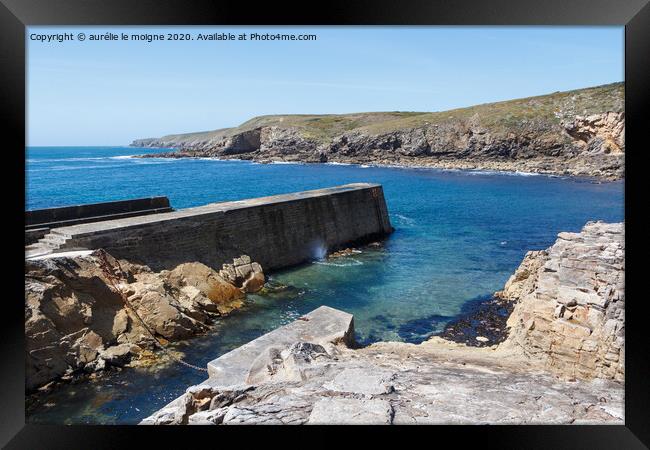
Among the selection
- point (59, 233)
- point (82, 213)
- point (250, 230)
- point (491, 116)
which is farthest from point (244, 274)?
point (491, 116)

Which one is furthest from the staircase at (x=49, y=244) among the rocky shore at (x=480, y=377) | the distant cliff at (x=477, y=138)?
the distant cliff at (x=477, y=138)

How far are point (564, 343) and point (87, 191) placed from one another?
141 feet

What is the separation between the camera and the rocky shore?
5.04m

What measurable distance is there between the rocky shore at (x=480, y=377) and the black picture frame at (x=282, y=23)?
25.5 inches

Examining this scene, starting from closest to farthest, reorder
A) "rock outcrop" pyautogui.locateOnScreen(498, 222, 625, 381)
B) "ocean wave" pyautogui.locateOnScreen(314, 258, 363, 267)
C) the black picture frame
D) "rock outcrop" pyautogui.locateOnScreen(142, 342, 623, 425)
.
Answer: "rock outcrop" pyautogui.locateOnScreen(142, 342, 623, 425)
the black picture frame
"rock outcrop" pyautogui.locateOnScreen(498, 222, 625, 381)
"ocean wave" pyautogui.locateOnScreen(314, 258, 363, 267)

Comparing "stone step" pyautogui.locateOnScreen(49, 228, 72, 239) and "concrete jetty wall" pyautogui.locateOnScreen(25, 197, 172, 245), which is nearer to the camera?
"stone step" pyautogui.locateOnScreen(49, 228, 72, 239)

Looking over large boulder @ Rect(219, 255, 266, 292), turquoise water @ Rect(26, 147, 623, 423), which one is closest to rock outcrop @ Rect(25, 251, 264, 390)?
turquoise water @ Rect(26, 147, 623, 423)

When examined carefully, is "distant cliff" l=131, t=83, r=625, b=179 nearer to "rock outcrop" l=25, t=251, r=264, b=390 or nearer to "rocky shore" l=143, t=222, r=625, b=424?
"rocky shore" l=143, t=222, r=625, b=424

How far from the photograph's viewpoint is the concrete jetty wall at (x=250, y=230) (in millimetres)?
12898

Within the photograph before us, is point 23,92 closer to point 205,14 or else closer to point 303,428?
point 205,14

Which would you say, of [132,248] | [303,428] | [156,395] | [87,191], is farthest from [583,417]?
[87,191]

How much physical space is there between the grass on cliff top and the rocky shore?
167 feet

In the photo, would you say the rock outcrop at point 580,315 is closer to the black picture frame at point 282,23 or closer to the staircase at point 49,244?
the black picture frame at point 282,23

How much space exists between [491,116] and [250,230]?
55568mm
